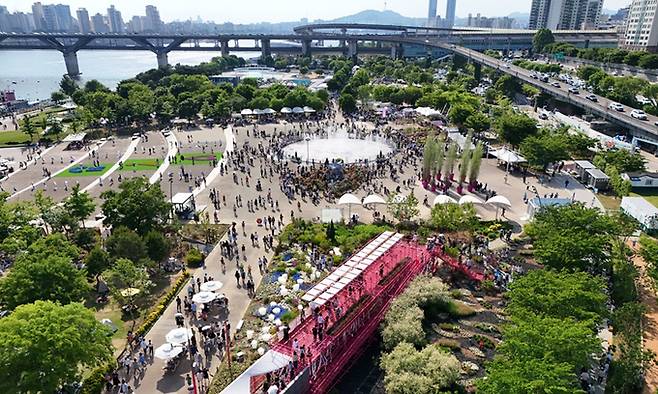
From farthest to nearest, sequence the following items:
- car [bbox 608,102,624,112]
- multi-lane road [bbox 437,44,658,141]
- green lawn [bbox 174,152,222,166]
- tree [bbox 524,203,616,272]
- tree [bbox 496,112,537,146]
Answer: car [bbox 608,102,624,112]
multi-lane road [bbox 437,44,658,141]
tree [bbox 496,112,537,146]
green lawn [bbox 174,152,222,166]
tree [bbox 524,203,616,272]

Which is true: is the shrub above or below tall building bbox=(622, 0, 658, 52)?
below

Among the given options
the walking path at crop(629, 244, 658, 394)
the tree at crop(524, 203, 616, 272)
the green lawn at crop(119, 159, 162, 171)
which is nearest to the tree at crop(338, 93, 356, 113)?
the green lawn at crop(119, 159, 162, 171)

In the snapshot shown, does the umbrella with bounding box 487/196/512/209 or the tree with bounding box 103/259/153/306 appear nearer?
the tree with bounding box 103/259/153/306

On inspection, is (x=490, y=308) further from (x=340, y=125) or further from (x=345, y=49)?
(x=345, y=49)

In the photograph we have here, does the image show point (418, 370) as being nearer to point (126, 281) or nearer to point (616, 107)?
point (126, 281)

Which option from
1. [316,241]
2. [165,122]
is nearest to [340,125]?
[165,122]

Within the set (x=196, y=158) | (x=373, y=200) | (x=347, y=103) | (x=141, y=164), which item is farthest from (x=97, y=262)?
(x=347, y=103)

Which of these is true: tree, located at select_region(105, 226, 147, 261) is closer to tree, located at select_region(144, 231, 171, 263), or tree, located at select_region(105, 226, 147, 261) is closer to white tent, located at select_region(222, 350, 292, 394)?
tree, located at select_region(144, 231, 171, 263)
